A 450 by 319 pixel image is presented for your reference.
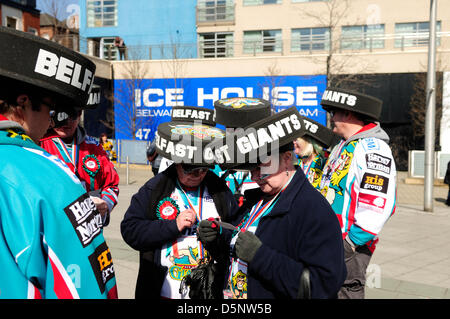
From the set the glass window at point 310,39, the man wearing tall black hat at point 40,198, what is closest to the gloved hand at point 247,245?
the man wearing tall black hat at point 40,198

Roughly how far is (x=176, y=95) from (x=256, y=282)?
24.8 metres

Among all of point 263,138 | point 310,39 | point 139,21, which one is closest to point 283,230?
point 263,138

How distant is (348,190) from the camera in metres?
3.43

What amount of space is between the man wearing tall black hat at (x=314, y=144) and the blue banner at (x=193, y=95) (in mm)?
18613

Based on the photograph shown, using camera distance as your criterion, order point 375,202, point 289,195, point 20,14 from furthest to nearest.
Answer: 1. point 20,14
2. point 375,202
3. point 289,195

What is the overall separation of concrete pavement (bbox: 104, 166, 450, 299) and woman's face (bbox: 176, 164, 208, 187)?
2569mm

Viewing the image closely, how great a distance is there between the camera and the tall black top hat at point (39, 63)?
1319 mm

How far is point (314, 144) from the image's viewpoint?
17.8 feet

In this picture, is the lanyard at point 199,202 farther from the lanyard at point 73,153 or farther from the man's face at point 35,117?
the man's face at point 35,117

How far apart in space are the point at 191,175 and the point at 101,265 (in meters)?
1.63

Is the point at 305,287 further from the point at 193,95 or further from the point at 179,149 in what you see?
the point at 193,95

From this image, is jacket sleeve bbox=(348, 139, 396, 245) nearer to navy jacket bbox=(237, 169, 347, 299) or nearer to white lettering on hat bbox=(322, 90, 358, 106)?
white lettering on hat bbox=(322, 90, 358, 106)
